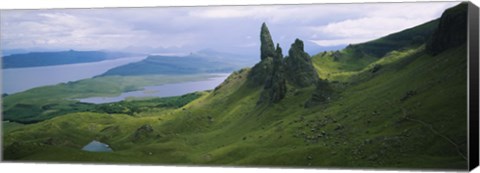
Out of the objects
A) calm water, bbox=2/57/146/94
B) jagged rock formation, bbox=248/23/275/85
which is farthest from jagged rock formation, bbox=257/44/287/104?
calm water, bbox=2/57/146/94

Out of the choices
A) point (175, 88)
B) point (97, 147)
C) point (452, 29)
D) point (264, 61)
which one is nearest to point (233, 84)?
point (264, 61)

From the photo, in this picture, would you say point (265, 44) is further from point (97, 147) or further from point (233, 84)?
point (97, 147)

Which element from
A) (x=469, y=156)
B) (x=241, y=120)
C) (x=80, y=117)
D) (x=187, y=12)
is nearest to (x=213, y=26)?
(x=187, y=12)

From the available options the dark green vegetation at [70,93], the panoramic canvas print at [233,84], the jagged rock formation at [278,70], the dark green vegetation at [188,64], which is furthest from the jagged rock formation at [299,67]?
the dark green vegetation at [70,93]

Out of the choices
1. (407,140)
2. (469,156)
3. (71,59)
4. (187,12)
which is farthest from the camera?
(71,59)

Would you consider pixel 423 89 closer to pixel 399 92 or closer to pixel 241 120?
pixel 399 92

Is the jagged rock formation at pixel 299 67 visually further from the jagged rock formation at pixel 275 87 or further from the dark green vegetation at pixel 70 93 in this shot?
the dark green vegetation at pixel 70 93
